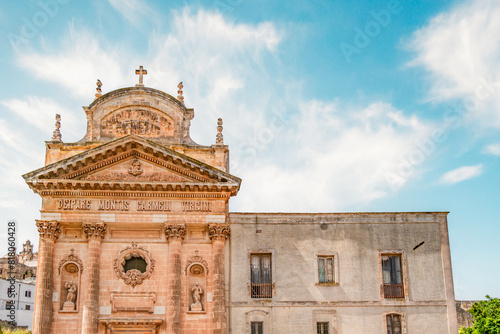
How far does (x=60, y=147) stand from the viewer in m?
25.9

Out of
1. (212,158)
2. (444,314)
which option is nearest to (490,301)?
(444,314)

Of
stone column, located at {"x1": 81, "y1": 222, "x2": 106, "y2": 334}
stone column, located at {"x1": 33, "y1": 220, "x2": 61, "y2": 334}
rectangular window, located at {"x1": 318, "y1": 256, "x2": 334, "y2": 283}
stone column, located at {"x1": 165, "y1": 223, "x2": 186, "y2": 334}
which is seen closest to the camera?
stone column, located at {"x1": 33, "y1": 220, "x2": 61, "y2": 334}

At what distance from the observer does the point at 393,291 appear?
25.0 m

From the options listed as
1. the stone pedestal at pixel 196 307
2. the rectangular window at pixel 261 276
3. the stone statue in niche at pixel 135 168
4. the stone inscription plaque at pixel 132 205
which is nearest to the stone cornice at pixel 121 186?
the stone inscription plaque at pixel 132 205

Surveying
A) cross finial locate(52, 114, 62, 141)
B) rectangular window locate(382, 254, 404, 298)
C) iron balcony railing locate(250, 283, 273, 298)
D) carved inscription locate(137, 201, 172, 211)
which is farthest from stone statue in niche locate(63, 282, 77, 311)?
rectangular window locate(382, 254, 404, 298)

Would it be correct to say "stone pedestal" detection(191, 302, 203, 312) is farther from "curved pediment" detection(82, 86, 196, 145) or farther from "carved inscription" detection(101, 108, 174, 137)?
"carved inscription" detection(101, 108, 174, 137)

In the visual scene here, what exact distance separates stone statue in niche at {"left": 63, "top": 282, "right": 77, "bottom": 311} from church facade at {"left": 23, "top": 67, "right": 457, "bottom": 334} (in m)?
0.04

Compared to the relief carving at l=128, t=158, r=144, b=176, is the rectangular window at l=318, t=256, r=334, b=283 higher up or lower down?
lower down

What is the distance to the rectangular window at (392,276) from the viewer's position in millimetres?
24953

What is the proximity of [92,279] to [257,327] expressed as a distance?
24.3 feet

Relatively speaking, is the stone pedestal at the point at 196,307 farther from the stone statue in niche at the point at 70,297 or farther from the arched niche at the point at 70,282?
the stone statue in niche at the point at 70,297

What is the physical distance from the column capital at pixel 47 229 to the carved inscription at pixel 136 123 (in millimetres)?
5152

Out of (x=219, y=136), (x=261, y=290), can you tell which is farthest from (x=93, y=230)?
(x=261, y=290)

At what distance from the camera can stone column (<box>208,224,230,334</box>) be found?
2328 cm
